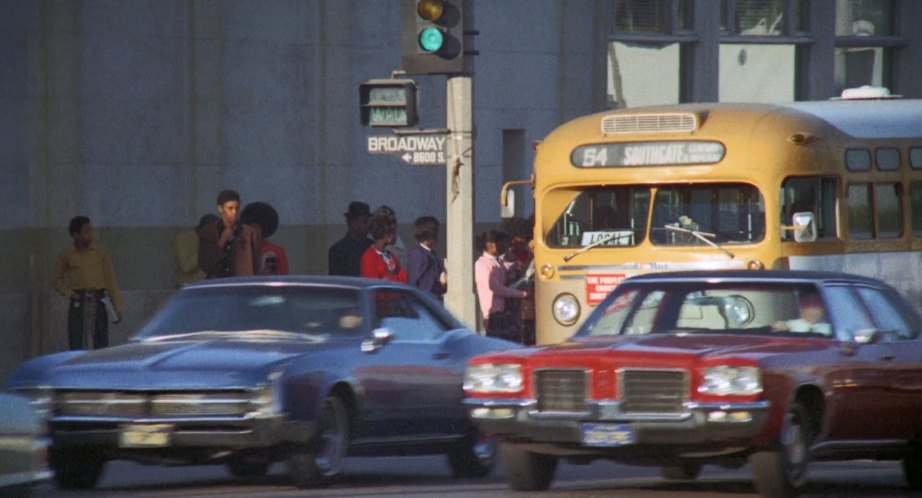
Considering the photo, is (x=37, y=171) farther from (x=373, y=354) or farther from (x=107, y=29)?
(x=373, y=354)

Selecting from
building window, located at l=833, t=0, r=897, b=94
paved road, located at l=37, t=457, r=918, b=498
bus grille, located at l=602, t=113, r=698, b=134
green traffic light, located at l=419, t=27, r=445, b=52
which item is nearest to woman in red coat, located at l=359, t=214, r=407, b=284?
green traffic light, located at l=419, t=27, r=445, b=52

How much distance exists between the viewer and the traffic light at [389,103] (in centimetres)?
1894

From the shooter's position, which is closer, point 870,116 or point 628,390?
point 628,390

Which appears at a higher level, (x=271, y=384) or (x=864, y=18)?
(x=864, y=18)

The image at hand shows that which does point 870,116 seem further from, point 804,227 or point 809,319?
point 809,319

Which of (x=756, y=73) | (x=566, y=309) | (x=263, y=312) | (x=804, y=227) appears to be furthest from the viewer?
(x=756, y=73)

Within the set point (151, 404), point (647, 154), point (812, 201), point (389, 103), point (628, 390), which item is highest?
point (389, 103)

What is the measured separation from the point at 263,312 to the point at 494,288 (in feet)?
22.2

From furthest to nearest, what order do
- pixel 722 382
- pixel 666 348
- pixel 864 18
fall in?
1. pixel 864 18
2. pixel 666 348
3. pixel 722 382

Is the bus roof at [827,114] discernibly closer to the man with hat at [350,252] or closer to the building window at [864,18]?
the man with hat at [350,252]

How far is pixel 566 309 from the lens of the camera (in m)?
19.8

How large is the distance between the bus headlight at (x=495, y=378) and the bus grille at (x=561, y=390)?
0.47ft

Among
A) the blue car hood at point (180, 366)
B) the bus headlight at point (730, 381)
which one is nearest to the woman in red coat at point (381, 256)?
the blue car hood at point (180, 366)

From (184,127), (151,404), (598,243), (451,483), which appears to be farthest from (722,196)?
(184,127)
